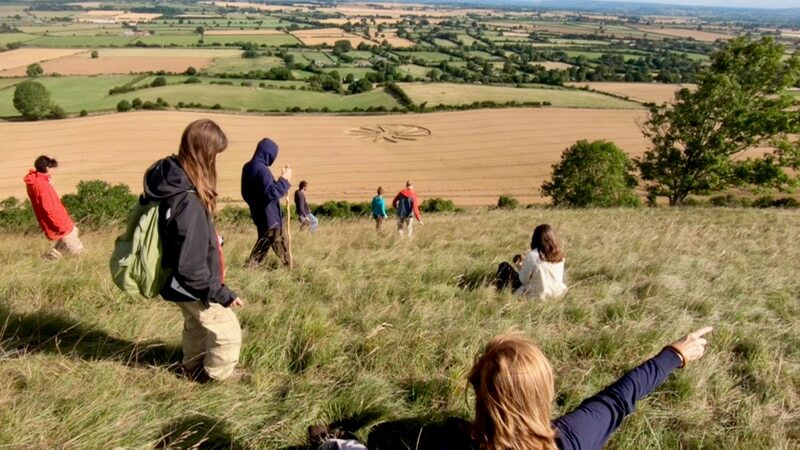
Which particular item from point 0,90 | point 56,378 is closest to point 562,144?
point 56,378

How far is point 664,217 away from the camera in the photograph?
13031 millimetres

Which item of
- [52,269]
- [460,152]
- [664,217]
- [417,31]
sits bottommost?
[460,152]

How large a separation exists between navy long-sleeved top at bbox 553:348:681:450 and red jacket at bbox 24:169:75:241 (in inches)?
270

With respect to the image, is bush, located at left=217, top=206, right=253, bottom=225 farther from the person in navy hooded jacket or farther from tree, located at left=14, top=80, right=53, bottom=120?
tree, located at left=14, top=80, right=53, bottom=120

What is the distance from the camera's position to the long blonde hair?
1.97 meters

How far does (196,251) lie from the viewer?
3191 mm

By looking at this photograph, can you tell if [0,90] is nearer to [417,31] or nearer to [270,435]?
[270,435]

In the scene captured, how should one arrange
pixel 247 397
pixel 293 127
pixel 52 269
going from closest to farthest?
1. pixel 247 397
2. pixel 52 269
3. pixel 293 127

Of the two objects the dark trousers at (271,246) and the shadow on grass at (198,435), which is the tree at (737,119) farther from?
the shadow on grass at (198,435)

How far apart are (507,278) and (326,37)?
447 ft

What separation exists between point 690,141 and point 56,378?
27.3 metres

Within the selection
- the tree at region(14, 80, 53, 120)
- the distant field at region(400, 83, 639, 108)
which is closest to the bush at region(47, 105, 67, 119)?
the tree at region(14, 80, 53, 120)

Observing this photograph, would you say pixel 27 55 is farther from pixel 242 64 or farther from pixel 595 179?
pixel 595 179

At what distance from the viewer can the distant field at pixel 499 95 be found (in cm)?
6719
